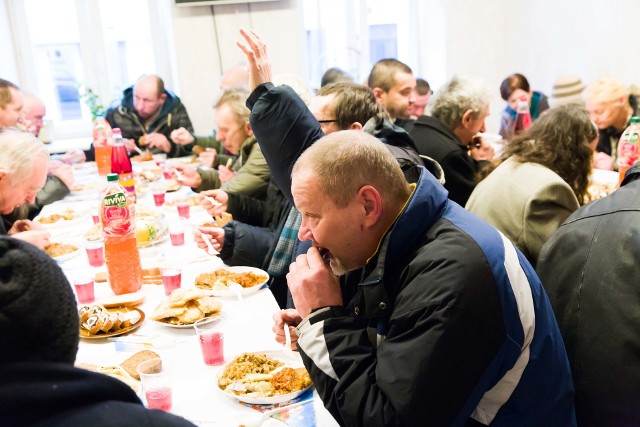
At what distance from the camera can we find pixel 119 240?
2160 mm

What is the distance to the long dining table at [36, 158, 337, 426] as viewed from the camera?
144 cm

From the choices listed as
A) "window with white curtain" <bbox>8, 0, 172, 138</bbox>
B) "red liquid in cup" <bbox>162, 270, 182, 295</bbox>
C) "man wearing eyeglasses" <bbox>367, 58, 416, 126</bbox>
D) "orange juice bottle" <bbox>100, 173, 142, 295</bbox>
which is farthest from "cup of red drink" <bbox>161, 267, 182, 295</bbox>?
"window with white curtain" <bbox>8, 0, 172, 138</bbox>

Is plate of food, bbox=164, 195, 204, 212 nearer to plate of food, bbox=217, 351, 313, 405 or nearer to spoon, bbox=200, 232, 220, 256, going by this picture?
spoon, bbox=200, 232, 220, 256

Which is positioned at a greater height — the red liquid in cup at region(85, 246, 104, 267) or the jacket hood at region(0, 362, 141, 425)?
the jacket hood at region(0, 362, 141, 425)

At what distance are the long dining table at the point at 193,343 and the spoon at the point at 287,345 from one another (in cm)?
2

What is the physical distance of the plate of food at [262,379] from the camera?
4.82ft

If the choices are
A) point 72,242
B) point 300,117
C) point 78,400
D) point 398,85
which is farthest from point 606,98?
point 78,400

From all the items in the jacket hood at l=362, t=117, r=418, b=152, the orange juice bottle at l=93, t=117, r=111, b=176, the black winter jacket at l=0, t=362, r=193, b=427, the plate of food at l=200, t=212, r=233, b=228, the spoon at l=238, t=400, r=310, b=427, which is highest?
the jacket hood at l=362, t=117, r=418, b=152

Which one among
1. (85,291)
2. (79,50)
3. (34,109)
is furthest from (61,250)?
(79,50)

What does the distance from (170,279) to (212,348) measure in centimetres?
57

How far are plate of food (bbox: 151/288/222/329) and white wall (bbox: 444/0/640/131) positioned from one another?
462 cm

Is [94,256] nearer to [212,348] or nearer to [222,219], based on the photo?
[222,219]

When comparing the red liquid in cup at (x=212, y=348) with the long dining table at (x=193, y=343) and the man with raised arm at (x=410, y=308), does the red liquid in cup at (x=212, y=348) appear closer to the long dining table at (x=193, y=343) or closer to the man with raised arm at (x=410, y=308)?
the long dining table at (x=193, y=343)

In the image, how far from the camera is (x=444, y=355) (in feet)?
4.09
